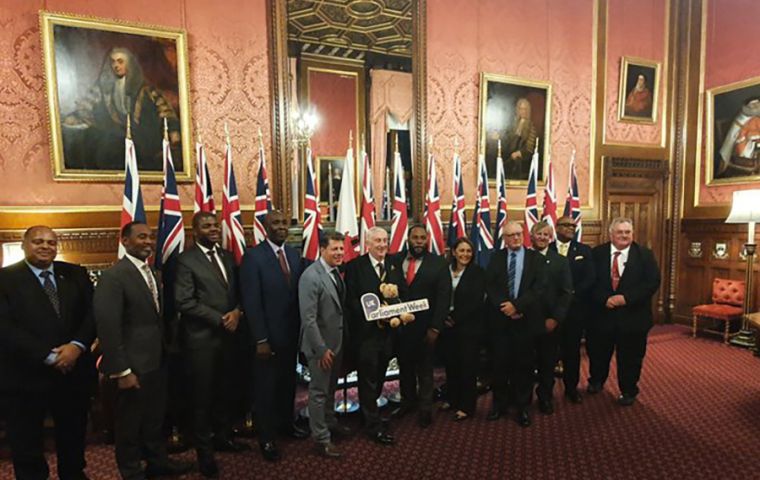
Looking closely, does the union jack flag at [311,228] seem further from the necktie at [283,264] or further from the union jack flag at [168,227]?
the union jack flag at [168,227]

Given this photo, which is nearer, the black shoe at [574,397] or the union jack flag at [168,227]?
the union jack flag at [168,227]

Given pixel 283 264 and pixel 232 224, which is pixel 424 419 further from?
pixel 232 224

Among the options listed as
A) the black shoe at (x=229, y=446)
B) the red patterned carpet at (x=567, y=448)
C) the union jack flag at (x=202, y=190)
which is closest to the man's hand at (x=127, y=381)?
the red patterned carpet at (x=567, y=448)

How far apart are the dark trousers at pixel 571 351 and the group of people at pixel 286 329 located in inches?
0.5

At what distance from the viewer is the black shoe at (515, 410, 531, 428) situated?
3.73 meters

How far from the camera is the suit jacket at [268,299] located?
3.11 meters

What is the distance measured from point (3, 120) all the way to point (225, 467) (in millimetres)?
3471

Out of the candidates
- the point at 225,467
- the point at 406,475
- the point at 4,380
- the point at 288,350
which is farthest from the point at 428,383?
the point at 4,380

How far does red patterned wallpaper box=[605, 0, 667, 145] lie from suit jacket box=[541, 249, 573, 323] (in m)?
3.83

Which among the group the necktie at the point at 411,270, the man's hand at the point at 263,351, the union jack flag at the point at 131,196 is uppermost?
the union jack flag at the point at 131,196

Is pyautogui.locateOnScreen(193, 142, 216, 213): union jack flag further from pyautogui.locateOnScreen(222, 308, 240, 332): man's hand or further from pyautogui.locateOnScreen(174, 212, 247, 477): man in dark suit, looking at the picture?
pyautogui.locateOnScreen(222, 308, 240, 332): man's hand

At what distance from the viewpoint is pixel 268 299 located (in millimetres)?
3170

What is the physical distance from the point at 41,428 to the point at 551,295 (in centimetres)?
357

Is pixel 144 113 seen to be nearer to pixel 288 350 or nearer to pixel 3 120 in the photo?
pixel 3 120
